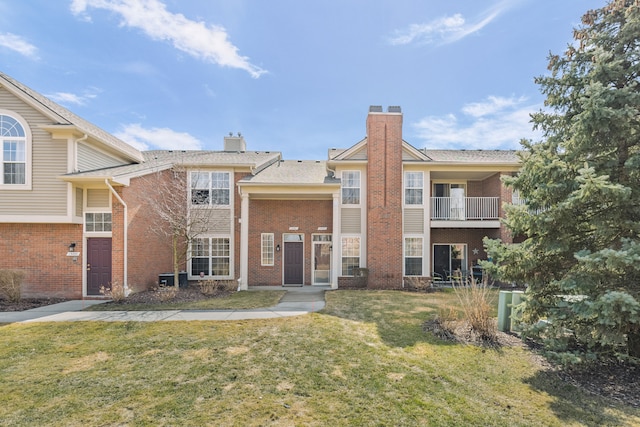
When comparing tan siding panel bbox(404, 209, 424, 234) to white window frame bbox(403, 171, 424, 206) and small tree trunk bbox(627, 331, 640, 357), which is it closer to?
white window frame bbox(403, 171, 424, 206)

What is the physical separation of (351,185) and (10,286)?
12.9m

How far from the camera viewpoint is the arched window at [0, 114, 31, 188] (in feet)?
32.9

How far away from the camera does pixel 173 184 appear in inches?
508

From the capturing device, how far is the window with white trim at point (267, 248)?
13.7 meters

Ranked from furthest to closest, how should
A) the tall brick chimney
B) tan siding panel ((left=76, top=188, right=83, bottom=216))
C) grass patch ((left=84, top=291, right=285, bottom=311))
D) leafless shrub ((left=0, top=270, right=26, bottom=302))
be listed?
the tall brick chimney
tan siding panel ((left=76, top=188, right=83, bottom=216))
leafless shrub ((left=0, top=270, right=26, bottom=302))
grass patch ((left=84, top=291, right=285, bottom=311))

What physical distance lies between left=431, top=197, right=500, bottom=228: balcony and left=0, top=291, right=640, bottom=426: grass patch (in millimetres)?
8250

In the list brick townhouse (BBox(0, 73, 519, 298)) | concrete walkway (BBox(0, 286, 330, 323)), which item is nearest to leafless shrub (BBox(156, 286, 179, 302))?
brick townhouse (BBox(0, 73, 519, 298))

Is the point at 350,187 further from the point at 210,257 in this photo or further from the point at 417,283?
the point at 210,257

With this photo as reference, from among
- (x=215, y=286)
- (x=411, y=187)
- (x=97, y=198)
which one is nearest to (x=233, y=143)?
(x=97, y=198)

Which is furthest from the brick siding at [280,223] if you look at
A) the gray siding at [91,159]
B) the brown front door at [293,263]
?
the gray siding at [91,159]

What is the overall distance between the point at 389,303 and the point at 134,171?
10507 millimetres

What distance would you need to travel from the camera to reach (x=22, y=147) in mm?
10156

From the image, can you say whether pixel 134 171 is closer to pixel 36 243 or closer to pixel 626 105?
pixel 36 243

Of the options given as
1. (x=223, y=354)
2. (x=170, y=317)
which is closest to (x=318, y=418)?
(x=223, y=354)
